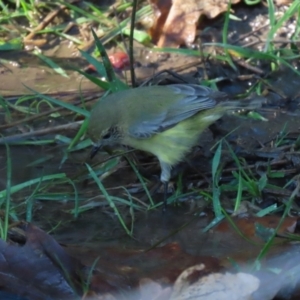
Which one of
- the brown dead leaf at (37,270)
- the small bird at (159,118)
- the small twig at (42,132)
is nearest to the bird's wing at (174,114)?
the small bird at (159,118)

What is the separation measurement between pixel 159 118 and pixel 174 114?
10 cm

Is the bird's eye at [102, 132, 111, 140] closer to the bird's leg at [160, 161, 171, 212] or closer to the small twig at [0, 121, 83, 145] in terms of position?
the small twig at [0, 121, 83, 145]

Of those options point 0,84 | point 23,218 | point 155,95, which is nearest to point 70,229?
point 23,218

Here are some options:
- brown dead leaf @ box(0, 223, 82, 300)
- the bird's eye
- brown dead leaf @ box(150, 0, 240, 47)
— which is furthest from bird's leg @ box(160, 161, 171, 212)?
brown dead leaf @ box(150, 0, 240, 47)

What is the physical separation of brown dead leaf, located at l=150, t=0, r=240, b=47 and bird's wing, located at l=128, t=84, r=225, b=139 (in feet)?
5.37

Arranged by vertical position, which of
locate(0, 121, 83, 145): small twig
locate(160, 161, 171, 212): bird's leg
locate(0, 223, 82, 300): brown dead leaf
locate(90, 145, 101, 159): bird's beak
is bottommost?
locate(160, 161, 171, 212): bird's leg

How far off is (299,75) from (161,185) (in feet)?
6.26

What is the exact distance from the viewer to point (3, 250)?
3385mm

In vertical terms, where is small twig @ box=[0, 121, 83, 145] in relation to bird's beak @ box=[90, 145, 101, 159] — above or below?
above

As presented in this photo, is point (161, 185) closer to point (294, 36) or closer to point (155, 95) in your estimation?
point (155, 95)

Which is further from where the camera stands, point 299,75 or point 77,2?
point 77,2

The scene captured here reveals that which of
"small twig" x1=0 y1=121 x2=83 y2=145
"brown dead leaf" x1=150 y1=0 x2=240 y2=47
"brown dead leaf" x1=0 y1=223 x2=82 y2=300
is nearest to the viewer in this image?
"brown dead leaf" x1=0 y1=223 x2=82 y2=300

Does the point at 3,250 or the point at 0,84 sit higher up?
the point at 3,250

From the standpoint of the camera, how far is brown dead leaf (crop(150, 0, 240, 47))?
6.60 meters
